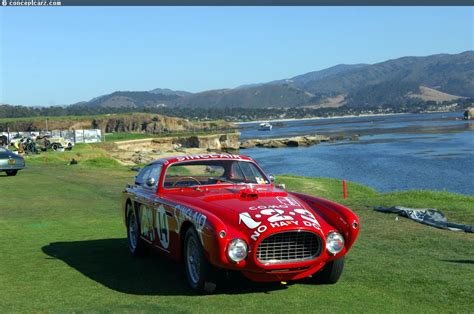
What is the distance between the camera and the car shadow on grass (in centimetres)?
777

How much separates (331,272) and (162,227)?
7.93 feet

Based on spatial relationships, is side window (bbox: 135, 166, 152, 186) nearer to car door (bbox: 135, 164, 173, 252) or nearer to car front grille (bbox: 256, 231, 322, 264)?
car door (bbox: 135, 164, 173, 252)

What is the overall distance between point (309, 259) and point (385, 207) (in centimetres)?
880

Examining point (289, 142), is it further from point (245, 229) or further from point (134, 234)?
point (245, 229)

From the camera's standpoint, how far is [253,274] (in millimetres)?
7254

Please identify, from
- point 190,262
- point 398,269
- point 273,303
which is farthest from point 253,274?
point 398,269

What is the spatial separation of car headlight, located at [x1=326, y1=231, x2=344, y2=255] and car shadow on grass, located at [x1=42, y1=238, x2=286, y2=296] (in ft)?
2.46

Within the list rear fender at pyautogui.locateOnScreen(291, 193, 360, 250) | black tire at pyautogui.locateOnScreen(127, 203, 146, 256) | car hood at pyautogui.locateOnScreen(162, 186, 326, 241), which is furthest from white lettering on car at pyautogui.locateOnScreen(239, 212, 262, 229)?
black tire at pyautogui.locateOnScreen(127, 203, 146, 256)

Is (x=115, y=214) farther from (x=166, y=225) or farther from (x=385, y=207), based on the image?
(x=166, y=225)

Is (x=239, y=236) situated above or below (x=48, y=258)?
above

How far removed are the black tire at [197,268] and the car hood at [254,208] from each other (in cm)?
40

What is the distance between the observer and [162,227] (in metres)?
8.77

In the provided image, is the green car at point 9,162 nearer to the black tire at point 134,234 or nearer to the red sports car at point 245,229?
the black tire at point 134,234

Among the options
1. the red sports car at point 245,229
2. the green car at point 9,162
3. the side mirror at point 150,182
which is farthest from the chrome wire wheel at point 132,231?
the green car at point 9,162
